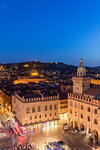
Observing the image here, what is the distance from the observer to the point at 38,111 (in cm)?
5369

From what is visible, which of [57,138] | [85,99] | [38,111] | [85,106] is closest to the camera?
[57,138]

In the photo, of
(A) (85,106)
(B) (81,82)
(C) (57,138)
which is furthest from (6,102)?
(A) (85,106)

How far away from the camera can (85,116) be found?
48.9m

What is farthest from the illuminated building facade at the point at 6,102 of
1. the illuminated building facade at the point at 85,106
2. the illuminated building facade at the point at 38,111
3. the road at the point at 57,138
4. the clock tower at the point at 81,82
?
the clock tower at the point at 81,82

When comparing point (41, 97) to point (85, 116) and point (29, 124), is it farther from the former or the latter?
point (85, 116)

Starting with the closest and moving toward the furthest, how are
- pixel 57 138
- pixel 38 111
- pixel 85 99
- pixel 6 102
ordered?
pixel 57 138 → pixel 85 99 → pixel 38 111 → pixel 6 102

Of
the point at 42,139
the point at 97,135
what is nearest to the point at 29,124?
the point at 42,139

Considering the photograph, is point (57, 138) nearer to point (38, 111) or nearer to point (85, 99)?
point (38, 111)

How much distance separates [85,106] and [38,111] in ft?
52.8

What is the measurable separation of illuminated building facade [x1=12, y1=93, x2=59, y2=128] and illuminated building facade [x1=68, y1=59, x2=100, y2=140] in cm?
586

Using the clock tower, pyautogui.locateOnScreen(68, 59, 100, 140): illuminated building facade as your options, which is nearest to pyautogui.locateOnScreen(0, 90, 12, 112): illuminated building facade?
pyautogui.locateOnScreen(68, 59, 100, 140): illuminated building facade

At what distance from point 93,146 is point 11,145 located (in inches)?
876

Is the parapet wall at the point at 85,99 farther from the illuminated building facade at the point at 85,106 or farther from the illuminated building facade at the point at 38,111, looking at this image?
the illuminated building facade at the point at 38,111

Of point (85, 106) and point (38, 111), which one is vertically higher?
point (85, 106)
